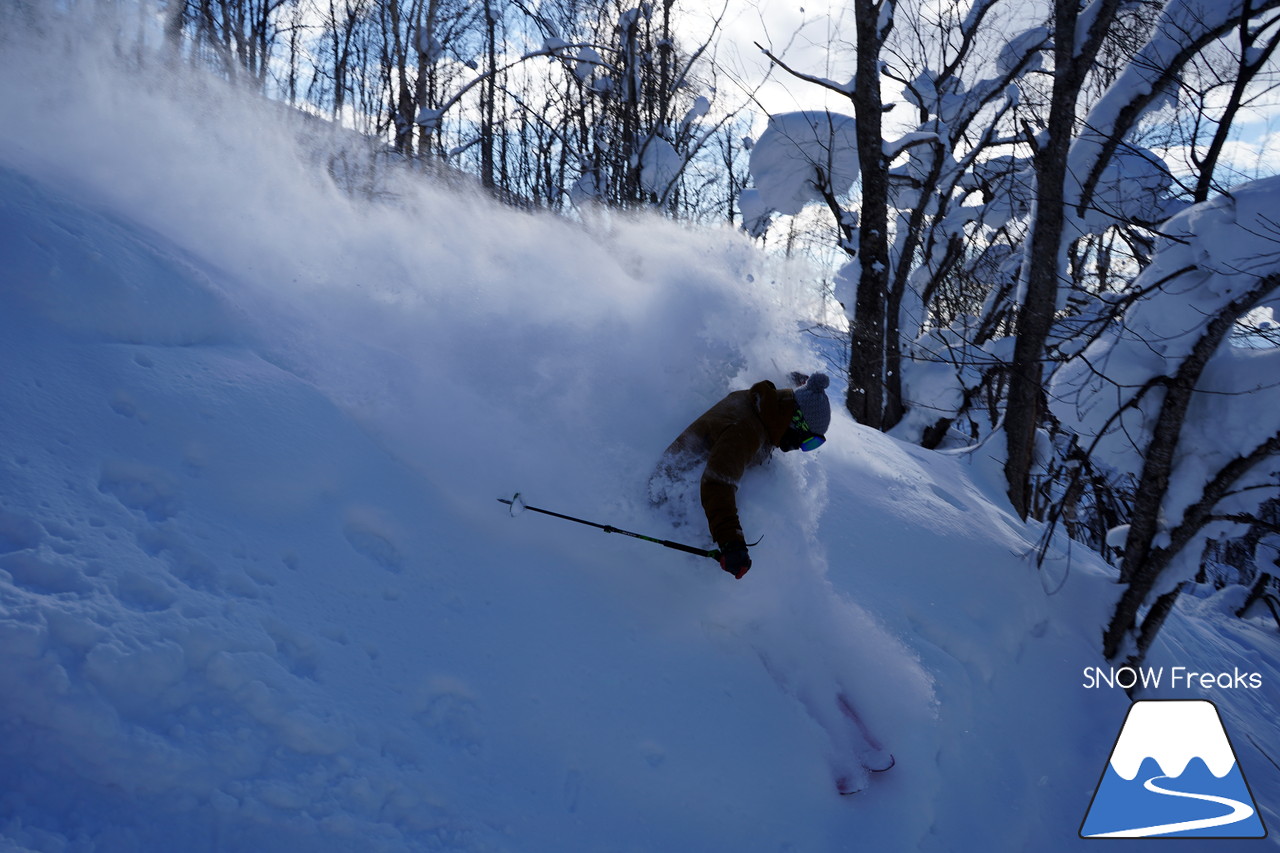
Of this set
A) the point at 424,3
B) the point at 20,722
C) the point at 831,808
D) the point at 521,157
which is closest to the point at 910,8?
the point at 424,3

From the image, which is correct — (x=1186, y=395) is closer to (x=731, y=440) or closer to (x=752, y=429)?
(x=752, y=429)

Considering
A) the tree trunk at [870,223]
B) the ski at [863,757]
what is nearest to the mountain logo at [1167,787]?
the ski at [863,757]

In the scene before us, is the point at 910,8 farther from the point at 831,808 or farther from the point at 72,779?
the point at 72,779

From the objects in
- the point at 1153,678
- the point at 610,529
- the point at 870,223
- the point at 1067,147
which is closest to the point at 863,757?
the point at 610,529

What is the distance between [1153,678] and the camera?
473cm

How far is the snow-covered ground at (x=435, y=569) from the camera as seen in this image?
6.88ft

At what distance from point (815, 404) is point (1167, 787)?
3.01 meters

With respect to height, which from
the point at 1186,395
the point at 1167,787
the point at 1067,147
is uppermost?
the point at 1067,147

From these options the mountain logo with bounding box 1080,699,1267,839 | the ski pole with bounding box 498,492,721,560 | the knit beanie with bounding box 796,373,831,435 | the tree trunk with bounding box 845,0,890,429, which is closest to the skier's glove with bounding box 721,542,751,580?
the ski pole with bounding box 498,492,721,560

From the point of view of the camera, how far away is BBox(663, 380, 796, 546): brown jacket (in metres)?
3.54

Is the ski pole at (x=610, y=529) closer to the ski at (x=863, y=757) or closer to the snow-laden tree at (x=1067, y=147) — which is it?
the ski at (x=863, y=757)

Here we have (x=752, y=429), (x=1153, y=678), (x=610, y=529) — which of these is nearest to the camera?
(x=610, y=529)

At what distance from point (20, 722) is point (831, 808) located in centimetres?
300

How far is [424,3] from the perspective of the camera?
13.6 metres
